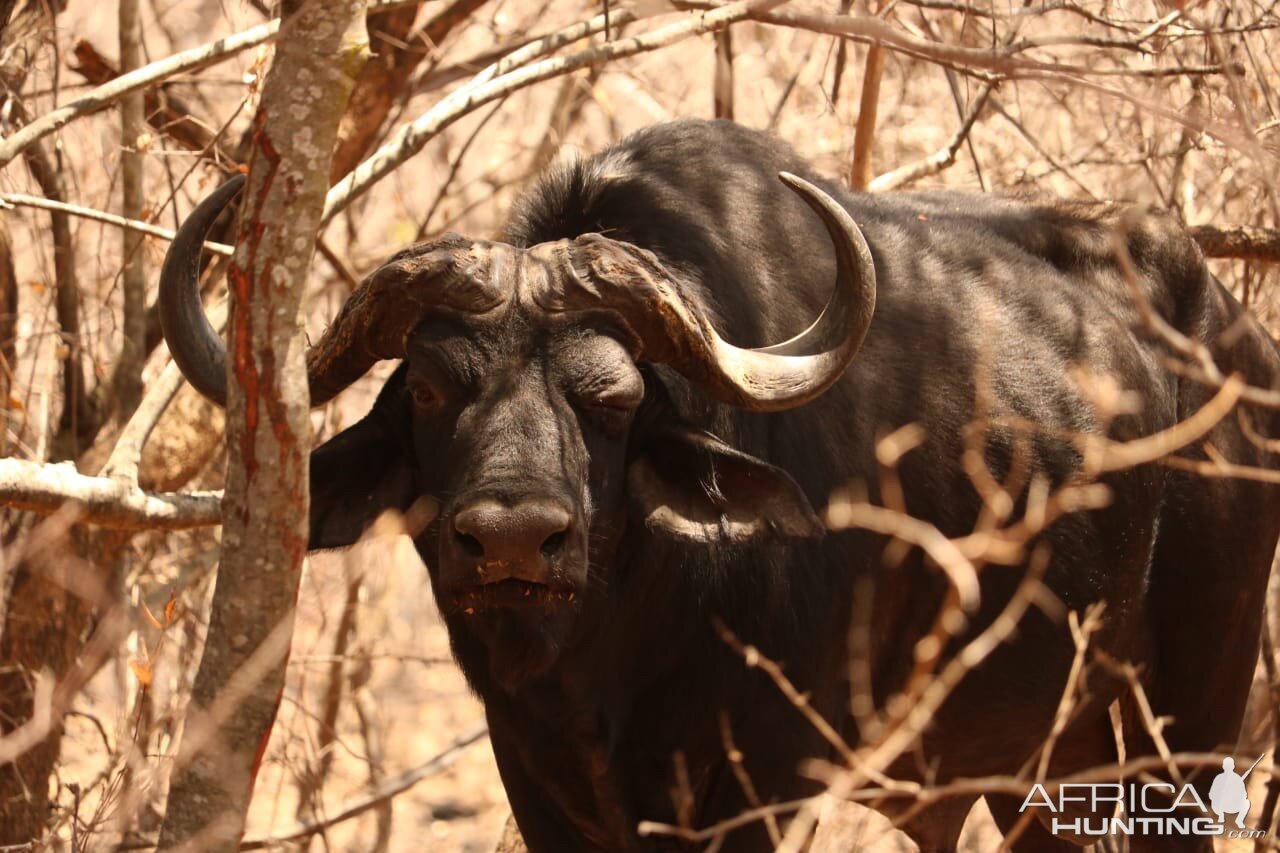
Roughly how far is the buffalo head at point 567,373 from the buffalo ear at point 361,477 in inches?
2.3

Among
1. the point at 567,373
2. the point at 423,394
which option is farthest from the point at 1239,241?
the point at 423,394

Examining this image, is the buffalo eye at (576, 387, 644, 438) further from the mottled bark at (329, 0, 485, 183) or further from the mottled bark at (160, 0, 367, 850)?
the mottled bark at (329, 0, 485, 183)

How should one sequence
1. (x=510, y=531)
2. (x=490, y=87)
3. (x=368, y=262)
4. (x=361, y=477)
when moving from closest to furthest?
(x=510, y=531), (x=361, y=477), (x=490, y=87), (x=368, y=262)

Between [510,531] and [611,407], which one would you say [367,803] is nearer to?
[611,407]

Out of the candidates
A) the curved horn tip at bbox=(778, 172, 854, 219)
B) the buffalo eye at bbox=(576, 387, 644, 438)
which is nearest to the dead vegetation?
the curved horn tip at bbox=(778, 172, 854, 219)

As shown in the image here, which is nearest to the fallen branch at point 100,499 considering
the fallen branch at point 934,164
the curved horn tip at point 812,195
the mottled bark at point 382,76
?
the curved horn tip at point 812,195

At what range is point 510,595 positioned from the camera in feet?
12.6

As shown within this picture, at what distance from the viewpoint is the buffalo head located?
4.06 metres

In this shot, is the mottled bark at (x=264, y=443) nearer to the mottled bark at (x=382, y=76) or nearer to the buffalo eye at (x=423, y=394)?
the buffalo eye at (x=423, y=394)

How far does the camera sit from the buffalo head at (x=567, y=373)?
4059mm

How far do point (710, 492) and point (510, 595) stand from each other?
0.74 meters

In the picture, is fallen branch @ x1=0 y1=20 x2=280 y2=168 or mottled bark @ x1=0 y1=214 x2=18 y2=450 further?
mottled bark @ x1=0 y1=214 x2=18 y2=450

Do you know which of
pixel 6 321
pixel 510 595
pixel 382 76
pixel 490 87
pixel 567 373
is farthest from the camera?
pixel 382 76

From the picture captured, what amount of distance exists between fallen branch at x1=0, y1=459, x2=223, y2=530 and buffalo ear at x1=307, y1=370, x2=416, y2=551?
30 centimetres
